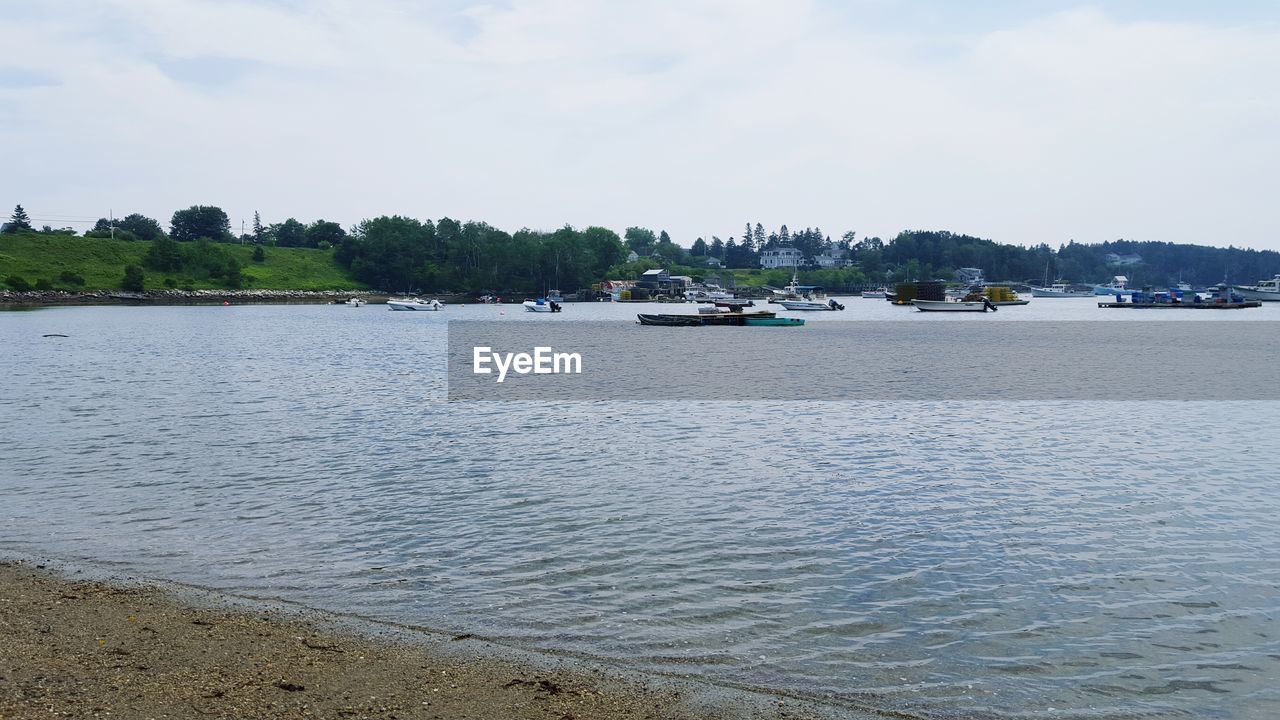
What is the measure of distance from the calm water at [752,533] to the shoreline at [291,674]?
3.05 feet

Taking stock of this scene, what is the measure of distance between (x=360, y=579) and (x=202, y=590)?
8.13 ft

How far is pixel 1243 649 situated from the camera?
13.3 metres

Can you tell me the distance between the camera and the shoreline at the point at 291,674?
410 inches

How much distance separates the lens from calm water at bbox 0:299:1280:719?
42.8ft

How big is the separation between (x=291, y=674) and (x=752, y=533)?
10811 millimetres

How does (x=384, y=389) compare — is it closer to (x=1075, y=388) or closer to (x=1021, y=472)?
(x=1021, y=472)

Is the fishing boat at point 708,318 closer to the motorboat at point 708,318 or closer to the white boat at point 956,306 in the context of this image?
the motorboat at point 708,318

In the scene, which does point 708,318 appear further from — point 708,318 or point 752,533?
point 752,533

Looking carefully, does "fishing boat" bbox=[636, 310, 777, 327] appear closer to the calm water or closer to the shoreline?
the calm water

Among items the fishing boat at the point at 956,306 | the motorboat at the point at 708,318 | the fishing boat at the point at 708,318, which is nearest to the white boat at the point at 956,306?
the fishing boat at the point at 956,306

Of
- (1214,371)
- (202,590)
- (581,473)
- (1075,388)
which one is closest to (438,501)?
(581,473)

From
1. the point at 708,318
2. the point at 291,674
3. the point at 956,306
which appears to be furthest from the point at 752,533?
the point at 956,306

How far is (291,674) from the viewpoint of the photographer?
11.4 m

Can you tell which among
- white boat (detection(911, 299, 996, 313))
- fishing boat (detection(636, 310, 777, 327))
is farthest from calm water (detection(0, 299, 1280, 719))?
white boat (detection(911, 299, 996, 313))
